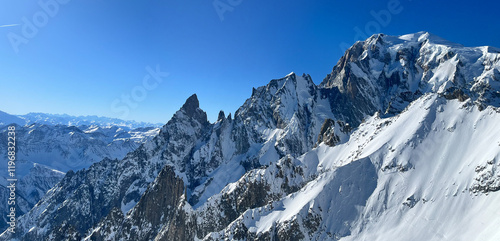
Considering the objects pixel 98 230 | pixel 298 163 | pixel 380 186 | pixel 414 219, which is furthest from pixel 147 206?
pixel 414 219

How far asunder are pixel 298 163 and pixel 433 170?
195 feet

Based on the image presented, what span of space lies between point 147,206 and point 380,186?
393ft

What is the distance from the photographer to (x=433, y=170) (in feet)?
371

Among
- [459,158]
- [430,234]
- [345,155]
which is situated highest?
[345,155]

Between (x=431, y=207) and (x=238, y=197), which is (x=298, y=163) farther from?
(x=431, y=207)

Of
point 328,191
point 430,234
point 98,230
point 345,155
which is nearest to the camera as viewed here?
point 430,234

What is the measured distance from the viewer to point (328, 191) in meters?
119

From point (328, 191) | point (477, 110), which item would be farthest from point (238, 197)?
point (477, 110)

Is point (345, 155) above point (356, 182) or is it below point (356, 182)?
above

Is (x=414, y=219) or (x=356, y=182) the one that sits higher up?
(x=356, y=182)

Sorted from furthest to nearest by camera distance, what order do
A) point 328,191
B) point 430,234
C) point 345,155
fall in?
point 345,155 → point 328,191 → point 430,234

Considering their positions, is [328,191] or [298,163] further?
[298,163]

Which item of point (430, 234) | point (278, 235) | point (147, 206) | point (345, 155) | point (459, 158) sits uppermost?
point (147, 206)

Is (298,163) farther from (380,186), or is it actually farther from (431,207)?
(431,207)
